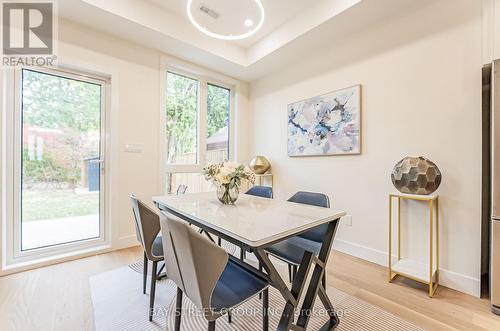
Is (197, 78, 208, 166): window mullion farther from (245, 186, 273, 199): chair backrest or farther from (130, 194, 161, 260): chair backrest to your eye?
(130, 194, 161, 260): chair backrest

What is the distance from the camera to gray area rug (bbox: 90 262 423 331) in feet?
5.05

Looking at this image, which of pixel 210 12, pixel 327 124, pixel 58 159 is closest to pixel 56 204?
pixel 58 159

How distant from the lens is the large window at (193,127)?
3.41 meters

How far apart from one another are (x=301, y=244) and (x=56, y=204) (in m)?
2.75

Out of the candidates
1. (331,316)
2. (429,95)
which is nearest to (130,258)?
(331,316)

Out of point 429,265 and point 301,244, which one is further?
point 429,265

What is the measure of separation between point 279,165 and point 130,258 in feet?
7.78

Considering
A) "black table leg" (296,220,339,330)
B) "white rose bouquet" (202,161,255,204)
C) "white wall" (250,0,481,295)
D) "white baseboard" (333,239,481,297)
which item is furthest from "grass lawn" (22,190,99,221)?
"white baseboard" (333,239,481,297)

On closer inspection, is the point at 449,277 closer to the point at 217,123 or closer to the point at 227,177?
the point at 227,177

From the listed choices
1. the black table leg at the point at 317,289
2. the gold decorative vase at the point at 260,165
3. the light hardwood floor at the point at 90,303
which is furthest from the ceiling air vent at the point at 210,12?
the light hardwood floor at the point at 90,303

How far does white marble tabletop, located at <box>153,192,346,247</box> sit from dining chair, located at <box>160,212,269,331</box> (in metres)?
0.18

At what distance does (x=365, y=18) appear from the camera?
242 centimetres

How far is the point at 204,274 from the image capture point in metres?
0.99

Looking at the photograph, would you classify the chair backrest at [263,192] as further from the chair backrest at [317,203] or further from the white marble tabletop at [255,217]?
the white marble tabletop at [255,217]
